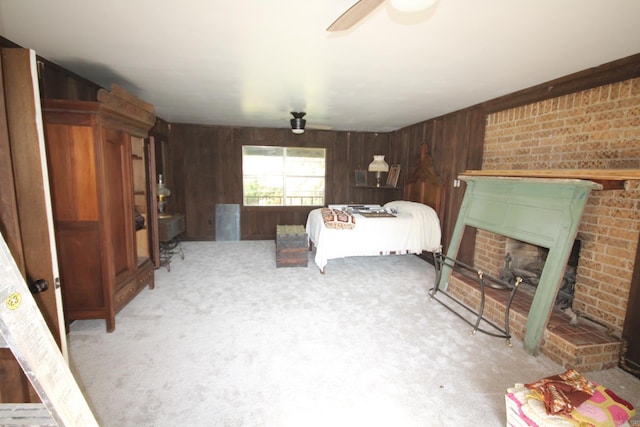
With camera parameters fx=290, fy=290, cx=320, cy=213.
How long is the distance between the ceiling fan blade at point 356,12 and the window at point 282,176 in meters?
4.84

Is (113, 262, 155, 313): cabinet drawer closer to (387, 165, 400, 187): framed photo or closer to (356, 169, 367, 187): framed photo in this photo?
(356, 169, 367, 187): framed photo

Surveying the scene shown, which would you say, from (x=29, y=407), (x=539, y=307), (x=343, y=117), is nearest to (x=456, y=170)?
(x=343, y=117)

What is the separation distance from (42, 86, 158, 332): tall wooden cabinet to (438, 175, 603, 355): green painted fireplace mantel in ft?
11.7

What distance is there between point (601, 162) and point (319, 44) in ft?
8.15

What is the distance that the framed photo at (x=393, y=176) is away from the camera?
233 inches

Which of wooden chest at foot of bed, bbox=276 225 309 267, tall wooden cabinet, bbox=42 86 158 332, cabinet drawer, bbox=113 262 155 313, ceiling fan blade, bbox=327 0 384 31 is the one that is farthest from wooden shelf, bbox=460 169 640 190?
cabinet drawer, bbox=113 262 155 313

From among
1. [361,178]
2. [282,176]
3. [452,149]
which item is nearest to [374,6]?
[452,149]

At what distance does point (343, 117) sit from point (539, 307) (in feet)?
12.1

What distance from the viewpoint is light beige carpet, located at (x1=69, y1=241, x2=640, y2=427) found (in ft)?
5.76

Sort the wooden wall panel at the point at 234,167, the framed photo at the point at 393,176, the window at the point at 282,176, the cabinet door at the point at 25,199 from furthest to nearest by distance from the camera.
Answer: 1. the window at the point at 282,176
2. the framed photo at the point at 393,176
3. the wooden wall panel at the point at 234,167
4. the cabinet door at the point at 25,199

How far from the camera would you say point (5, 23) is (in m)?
1.91

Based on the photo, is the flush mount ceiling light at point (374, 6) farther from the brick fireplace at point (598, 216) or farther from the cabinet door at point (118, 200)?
the cabinet door at point (118, 200)

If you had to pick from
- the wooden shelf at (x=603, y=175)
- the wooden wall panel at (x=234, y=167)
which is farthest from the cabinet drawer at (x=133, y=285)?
the wooden shelf at (x=603, y=175)

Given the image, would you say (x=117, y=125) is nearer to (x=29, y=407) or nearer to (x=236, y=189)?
(x=29, y=407)
